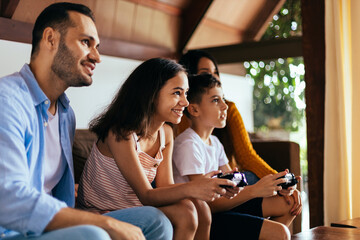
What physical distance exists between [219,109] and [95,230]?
124 centimetres

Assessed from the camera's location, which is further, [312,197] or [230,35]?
[230,35]

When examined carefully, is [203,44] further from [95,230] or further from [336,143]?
[95,230]

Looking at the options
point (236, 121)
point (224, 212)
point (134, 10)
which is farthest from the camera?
point (134, 10)

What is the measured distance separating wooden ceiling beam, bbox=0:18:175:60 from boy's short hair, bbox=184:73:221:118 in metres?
1.10

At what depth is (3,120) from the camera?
1170mm

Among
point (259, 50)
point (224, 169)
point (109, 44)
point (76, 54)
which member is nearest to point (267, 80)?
point (259, 50)

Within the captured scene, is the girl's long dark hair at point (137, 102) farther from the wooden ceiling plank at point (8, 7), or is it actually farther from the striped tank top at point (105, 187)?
the wooden ceiling plank at point (8, 7)

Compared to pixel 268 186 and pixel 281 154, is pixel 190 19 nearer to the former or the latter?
pixel 281 154

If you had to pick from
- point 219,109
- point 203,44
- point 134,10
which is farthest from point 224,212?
point 203,44

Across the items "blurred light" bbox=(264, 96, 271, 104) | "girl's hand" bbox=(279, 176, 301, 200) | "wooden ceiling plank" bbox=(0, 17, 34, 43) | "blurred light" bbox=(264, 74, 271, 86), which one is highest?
"wooden ceiling plank" bbox=(0, 17, 34, 43)

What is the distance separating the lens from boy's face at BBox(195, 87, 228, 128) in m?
2.14

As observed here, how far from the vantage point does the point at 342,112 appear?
2.72 metres

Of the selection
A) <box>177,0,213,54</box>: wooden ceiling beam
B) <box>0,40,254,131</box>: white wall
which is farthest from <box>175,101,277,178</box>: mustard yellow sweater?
<box>177,0,213,54</box>: wooden ceiling beam

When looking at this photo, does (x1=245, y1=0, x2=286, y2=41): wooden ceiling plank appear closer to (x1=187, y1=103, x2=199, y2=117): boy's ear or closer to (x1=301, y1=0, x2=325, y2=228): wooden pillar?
(x1=301, y1=0, x2=325, y2=228): wooden pillar
